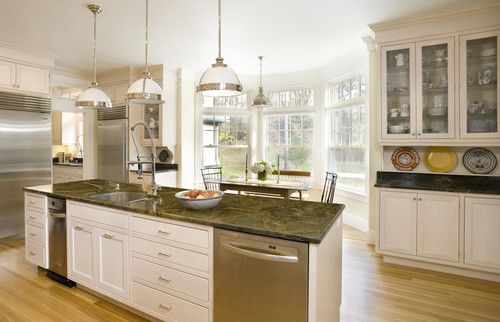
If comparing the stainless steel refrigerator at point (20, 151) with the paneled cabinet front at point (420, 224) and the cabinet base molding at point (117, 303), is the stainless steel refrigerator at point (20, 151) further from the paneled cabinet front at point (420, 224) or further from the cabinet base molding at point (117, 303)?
the paneled cabinet front at point (420, 224)

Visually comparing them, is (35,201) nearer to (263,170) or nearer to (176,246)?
(176,246)

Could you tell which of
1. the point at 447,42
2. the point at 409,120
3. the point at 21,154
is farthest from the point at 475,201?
the point at 21,154

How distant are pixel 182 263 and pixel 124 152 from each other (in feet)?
12.8

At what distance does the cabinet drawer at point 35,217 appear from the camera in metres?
2.97

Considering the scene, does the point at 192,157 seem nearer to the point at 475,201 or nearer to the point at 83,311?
the point at 83,311

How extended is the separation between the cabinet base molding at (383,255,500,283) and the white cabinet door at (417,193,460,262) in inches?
5.3

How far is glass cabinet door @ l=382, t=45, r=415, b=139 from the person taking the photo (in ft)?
11.1

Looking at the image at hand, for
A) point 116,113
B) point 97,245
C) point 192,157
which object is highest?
point 116,113

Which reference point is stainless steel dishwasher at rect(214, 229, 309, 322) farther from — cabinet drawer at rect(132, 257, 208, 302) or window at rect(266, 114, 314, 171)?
window at rect(266, 114, 314, 171)

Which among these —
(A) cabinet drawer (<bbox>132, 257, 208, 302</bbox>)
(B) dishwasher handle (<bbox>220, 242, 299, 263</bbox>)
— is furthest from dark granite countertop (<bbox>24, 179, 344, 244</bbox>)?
(A) cabinet drawer (<bbox>132, 257, 208, 302</bbox>)

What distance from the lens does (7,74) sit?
4.10m

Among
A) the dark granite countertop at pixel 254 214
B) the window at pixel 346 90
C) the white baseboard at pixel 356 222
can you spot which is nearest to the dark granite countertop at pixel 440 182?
the white baseboard at pixel 356 222

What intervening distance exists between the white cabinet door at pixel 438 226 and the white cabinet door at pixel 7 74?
5.43 m

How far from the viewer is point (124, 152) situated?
533cm
